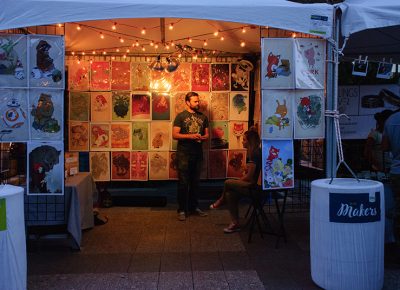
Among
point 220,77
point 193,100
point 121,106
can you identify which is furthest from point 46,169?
point 220,77

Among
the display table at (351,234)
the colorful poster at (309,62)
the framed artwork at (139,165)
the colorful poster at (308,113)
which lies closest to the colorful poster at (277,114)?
the colorful poster at (308,113)

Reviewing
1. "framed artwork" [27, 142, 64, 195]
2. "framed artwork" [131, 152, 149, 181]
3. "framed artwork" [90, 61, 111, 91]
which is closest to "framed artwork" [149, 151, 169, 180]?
"framed artwork" [131, 152, 149, 181]

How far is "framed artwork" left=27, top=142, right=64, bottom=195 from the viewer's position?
4762 millimetres

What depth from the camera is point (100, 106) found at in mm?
8273

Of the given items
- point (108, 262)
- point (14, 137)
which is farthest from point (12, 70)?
point (108, 262)

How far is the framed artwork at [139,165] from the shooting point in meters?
8.40

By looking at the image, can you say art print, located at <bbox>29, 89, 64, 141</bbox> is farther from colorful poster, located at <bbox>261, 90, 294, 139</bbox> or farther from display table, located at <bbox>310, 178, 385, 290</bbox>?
display table, located at <bbox>310, 178, 385, 290</bbox>

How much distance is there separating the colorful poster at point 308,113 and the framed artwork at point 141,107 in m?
3.86

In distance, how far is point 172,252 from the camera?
5594 mm

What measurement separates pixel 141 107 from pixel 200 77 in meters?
1.19

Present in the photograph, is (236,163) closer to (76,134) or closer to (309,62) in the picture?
(76,134)

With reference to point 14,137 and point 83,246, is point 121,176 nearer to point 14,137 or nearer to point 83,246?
point 83,246

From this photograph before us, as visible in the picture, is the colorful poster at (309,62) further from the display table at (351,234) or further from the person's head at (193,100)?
the person's head at (193,100)

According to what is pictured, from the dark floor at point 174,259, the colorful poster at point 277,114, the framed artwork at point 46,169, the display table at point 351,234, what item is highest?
the colorful poster at point 277,114
